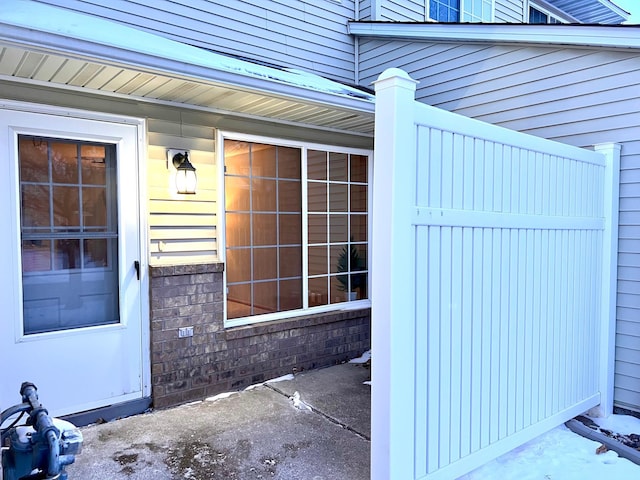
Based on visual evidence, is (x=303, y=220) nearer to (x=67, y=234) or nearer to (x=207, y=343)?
(x=207, y=343)

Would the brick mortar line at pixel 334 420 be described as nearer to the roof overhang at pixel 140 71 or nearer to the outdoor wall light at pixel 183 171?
the outdoor wall light at pixel 183 171

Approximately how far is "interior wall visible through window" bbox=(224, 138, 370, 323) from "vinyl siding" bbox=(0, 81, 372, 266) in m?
0.21

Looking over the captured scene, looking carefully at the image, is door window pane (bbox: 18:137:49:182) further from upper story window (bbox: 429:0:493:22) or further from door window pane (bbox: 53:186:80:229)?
upper story window (bbox: 429:0:493:22)

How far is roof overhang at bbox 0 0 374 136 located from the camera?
7.90 ft

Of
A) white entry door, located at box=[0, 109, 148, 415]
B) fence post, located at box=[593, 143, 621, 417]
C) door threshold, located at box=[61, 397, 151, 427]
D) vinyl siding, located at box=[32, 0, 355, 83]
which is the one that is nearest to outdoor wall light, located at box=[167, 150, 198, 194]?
white entry door, located at box=[0, 109, 148, 415]

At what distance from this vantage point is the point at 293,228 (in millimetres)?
4527

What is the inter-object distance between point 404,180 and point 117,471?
2.34 m

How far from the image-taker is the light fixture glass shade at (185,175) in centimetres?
358

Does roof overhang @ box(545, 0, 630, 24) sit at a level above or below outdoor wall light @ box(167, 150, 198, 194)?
above

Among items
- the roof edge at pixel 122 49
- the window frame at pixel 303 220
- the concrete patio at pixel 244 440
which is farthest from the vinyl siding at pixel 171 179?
the concrete patio at pixel 244 440

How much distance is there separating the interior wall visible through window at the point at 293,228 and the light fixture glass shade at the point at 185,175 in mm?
464

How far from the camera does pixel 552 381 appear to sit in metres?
3.01

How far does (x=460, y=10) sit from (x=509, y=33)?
9.41ft

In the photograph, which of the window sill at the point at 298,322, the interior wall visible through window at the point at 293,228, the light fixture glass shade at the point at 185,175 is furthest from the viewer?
the interior wall visible through window at the point at 293,228
